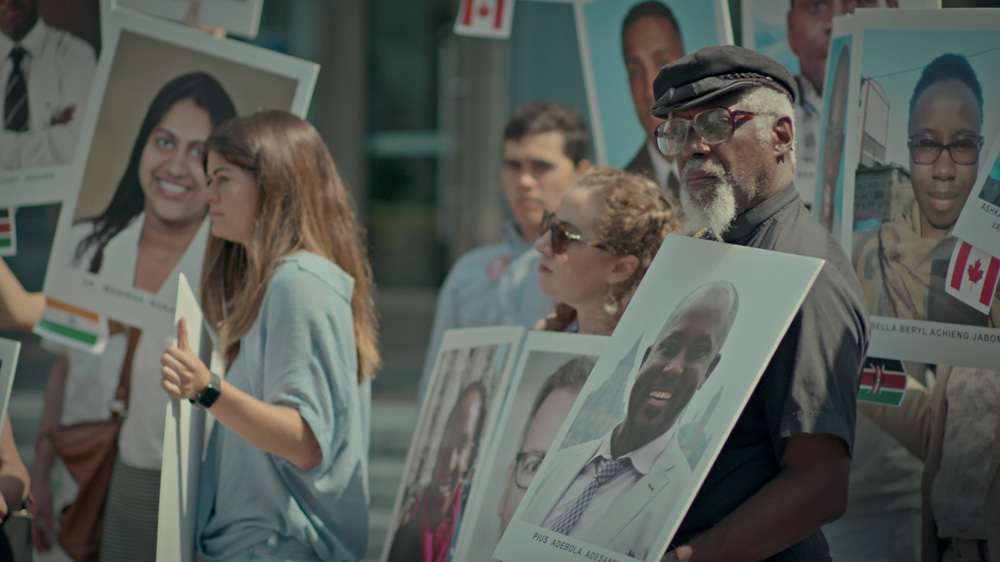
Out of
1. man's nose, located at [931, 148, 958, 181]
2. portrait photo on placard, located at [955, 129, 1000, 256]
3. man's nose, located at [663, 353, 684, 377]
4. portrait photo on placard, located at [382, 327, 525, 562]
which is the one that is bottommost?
portrait photo on placard, located at [382, 327, 525, 562]

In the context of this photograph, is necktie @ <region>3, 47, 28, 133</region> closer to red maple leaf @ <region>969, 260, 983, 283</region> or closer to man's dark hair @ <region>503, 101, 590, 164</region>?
man's dark hair @ <region>503, 101, 590, 164</region>

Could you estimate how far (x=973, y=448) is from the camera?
248 centimetres

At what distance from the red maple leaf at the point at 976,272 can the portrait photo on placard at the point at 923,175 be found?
0.16 feet

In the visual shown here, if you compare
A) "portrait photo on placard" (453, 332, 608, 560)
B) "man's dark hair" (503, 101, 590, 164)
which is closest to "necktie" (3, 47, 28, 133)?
"man's dark hair" (503, 101, 590, 164)

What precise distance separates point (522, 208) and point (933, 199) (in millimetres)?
1836

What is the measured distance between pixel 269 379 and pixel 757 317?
1265mm

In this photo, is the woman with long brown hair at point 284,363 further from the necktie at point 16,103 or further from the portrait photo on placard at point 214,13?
the necktie at point 16,103

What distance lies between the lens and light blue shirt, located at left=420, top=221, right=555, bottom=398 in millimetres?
3832

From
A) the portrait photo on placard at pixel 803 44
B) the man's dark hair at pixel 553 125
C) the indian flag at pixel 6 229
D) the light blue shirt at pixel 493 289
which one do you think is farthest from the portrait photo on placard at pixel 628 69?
the indian flag at pixel 6 229

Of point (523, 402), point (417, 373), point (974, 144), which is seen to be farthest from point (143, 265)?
point (417, 373)

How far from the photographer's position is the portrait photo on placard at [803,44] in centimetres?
282

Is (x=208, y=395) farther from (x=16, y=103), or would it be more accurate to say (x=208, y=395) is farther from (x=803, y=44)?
(x=803, y=44)

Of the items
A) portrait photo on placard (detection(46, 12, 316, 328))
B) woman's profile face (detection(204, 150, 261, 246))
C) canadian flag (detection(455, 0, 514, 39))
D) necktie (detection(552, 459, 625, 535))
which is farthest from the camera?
canadian flag (detection(455, 0, 514, 39))

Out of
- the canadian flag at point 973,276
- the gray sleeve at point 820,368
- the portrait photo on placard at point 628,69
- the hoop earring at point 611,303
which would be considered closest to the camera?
the gray sleeve at point 820,368
